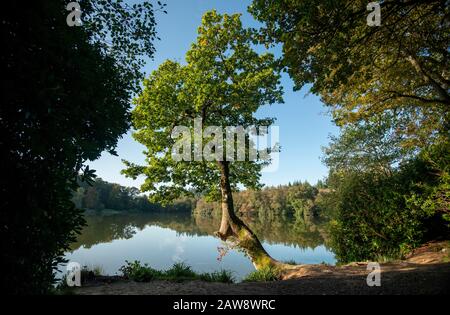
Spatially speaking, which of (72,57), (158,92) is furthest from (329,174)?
(72,57)

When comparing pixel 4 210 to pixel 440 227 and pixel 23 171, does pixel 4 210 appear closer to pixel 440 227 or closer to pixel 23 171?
pixel 23 171

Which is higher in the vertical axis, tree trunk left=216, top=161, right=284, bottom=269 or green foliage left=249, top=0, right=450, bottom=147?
green foliage left=249, top=0, right=450, bottom=147

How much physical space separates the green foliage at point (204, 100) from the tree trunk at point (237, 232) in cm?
93

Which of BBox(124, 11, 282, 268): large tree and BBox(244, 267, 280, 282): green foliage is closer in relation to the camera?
BBox(244, 267, 280, 282): green foliage

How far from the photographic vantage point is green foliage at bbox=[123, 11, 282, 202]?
13.8 meters

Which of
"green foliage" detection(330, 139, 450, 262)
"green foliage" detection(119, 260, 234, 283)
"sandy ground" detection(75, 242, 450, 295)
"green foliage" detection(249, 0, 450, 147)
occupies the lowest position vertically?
"green foliage" detection(119, 260, 234, 283)

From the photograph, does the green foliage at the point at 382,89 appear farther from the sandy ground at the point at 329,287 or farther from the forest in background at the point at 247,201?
the forest in background at the point at 247,201

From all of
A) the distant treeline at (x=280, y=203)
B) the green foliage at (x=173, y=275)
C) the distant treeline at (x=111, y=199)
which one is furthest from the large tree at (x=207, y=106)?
the distant treeline at (x=111, y=199)

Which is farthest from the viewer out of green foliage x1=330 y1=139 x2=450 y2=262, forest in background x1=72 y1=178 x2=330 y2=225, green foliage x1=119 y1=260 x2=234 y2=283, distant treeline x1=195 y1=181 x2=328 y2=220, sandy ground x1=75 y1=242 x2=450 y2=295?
forest in background x1=72 y1=178 x2=330 y2=225

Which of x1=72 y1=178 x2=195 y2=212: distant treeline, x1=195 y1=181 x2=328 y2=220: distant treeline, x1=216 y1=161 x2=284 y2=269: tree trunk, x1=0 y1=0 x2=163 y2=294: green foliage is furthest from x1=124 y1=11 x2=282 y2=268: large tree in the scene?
x1=72 y1=178 x2=195 y2=212: distant treeline

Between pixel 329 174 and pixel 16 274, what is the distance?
27647 millimetres

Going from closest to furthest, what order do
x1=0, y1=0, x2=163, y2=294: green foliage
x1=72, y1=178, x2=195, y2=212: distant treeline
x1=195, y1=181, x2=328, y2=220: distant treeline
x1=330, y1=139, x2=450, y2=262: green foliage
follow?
x1=0, y1=0, x2=163, y2=294: green foliage
x1=330, y1=139, x2=450, y2=262: green foliage
x1=195, y1=181, x2=328, y2=220: distant treeline
x1=72, y1=178, x2=195, y2=212: distant treeline

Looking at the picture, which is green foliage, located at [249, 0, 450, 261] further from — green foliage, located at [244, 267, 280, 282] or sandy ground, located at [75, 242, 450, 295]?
green foliage, located at [244, 267, 280, 282]

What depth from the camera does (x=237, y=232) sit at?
1408 centimetres
